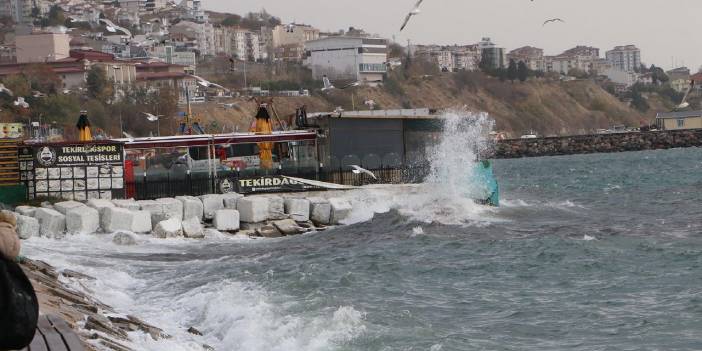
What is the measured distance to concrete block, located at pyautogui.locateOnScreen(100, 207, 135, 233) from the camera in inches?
1131

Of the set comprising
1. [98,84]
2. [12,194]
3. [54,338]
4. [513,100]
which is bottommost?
[12,194]

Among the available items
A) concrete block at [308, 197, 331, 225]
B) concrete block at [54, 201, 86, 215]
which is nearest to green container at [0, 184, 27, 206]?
concrete block at [54, 201, 86, 215]

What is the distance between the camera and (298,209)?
106 ft

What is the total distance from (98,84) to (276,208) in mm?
79317

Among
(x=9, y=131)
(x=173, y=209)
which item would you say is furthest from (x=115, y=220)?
(x=9, y=131)

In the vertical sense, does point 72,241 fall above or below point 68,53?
below

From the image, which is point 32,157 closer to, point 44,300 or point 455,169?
point 455,169

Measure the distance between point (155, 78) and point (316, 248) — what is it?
99.3 m

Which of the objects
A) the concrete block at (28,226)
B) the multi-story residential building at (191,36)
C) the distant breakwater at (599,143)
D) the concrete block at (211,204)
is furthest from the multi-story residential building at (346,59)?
the concrete block at (28,226)

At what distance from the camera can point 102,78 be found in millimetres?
109375

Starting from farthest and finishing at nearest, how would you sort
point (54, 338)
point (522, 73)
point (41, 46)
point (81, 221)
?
point (522, 73) → point (41, 46) → point (81, 221) → point (54, 338)

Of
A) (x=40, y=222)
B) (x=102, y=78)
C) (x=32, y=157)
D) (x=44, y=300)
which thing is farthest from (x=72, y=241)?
(x=102, y=78)

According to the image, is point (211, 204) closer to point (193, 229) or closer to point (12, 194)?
point (193, 229)

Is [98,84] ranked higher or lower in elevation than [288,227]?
higher
